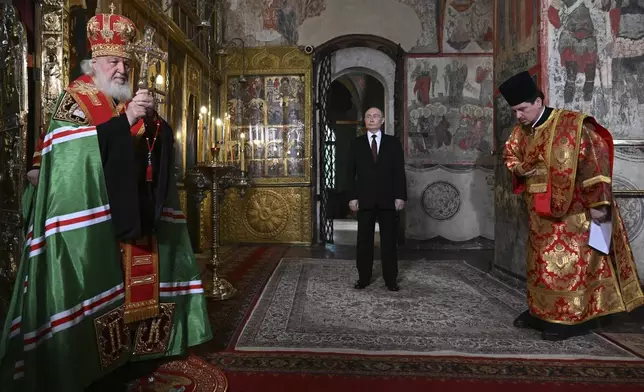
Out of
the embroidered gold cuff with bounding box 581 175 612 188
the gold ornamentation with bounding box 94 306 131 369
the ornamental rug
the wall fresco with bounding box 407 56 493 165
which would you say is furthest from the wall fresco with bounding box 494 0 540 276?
the gold ornamentation with bounding box 94 306 131 369

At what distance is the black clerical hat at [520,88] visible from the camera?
3396 mm

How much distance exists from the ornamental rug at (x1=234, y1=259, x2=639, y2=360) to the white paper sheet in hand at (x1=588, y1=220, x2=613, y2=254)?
72 centimetres

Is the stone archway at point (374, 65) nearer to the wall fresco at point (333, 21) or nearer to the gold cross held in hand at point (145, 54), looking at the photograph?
the wall fresco at point (333, 21)

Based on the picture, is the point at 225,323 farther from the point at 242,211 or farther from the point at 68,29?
the point at 242,211

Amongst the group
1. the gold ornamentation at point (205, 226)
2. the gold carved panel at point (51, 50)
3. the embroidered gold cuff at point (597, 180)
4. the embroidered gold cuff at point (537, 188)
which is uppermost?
the gold carved panel at point (51, 50)

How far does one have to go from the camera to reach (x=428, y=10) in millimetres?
9406

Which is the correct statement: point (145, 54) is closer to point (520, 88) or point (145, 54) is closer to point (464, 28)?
point (520, 88)

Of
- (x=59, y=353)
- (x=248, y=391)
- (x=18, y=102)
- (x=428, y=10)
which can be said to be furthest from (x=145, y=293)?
(x=428, y=10)

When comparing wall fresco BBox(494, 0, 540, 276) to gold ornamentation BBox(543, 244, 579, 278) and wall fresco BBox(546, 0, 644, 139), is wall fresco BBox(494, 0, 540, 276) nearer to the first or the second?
wall fresco BBox(546, 0, 644, 139)

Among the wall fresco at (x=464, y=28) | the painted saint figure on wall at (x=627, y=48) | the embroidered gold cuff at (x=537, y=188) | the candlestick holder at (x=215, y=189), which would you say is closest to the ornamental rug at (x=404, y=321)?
the candlestick holder at (x=215, y=189)

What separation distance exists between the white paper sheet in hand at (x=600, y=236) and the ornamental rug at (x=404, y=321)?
722mm

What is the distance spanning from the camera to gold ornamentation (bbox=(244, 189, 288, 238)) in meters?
9.41

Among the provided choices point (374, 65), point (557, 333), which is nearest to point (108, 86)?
point (557, 333)

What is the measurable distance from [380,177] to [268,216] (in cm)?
490
